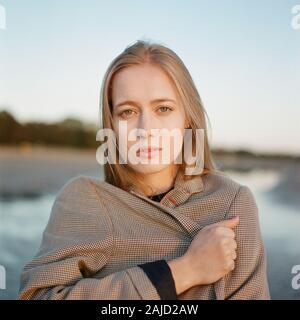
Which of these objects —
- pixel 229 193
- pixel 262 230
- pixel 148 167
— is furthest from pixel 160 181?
pixel 262 230

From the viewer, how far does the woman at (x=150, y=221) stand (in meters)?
1.48

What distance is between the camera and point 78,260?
152 cm

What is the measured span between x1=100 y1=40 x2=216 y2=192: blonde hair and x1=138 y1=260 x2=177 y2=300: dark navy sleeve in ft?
1.03

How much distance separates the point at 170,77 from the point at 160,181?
1.05ft

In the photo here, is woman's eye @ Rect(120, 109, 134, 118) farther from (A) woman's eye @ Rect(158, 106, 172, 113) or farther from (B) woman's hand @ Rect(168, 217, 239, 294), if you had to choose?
(B) woman's hand @ Rect(168, 217, 239, 294)

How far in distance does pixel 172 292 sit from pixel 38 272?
372 millimetres

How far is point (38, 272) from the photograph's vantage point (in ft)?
4.98

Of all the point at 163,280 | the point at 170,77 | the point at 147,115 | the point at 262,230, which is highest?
the point at 170,77

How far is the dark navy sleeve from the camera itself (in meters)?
1.45

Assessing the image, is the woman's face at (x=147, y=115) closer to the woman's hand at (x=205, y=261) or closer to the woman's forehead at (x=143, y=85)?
the woman's forehead at (x=143, y=85)

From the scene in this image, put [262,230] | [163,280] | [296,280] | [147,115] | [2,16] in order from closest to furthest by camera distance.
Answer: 1. [163,280]
2. [147,115]
3. [2,16]
4. [296,280]
5. [262,230]

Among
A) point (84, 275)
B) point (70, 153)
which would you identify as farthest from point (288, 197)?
point (84, 275)

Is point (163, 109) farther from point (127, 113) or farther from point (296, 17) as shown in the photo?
point (296, 17)
